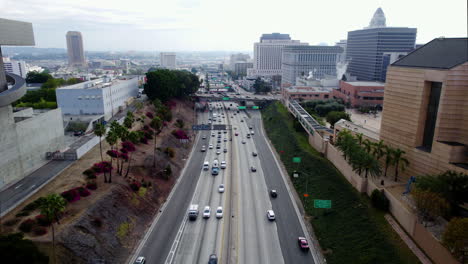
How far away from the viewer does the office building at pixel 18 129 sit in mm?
46438

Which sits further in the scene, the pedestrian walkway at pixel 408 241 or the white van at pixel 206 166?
the white van at pixel 206 166

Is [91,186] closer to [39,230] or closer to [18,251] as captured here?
[39,230]

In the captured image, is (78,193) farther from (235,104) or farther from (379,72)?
(379,72)

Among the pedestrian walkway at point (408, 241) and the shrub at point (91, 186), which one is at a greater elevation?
the shrub at point (91, 186)

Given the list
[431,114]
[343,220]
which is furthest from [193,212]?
[431,114]

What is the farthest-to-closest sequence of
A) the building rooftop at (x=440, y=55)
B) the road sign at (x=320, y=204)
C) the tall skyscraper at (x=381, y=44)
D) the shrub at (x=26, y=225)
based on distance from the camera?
the tall skyscraper at (x=381, y=44) < the road sign at (x=320, y=204) < the building rooftop at (x=440, y=55) < the shrub at (x=26, y=225)

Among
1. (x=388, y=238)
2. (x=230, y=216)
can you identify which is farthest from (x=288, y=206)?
(x=388, y=238)

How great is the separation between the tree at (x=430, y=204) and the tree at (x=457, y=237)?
12.2 feet

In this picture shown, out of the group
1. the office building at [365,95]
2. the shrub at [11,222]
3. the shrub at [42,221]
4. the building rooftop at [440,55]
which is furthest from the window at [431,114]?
the office building at [365,95]

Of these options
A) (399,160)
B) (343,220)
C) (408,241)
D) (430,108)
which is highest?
(430,108)

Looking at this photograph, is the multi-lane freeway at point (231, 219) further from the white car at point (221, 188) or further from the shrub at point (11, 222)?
the shrub at point (11, 222)

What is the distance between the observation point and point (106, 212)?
45062mm

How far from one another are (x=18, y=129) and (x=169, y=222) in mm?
28159

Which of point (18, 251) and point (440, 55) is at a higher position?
point (440, 55)
